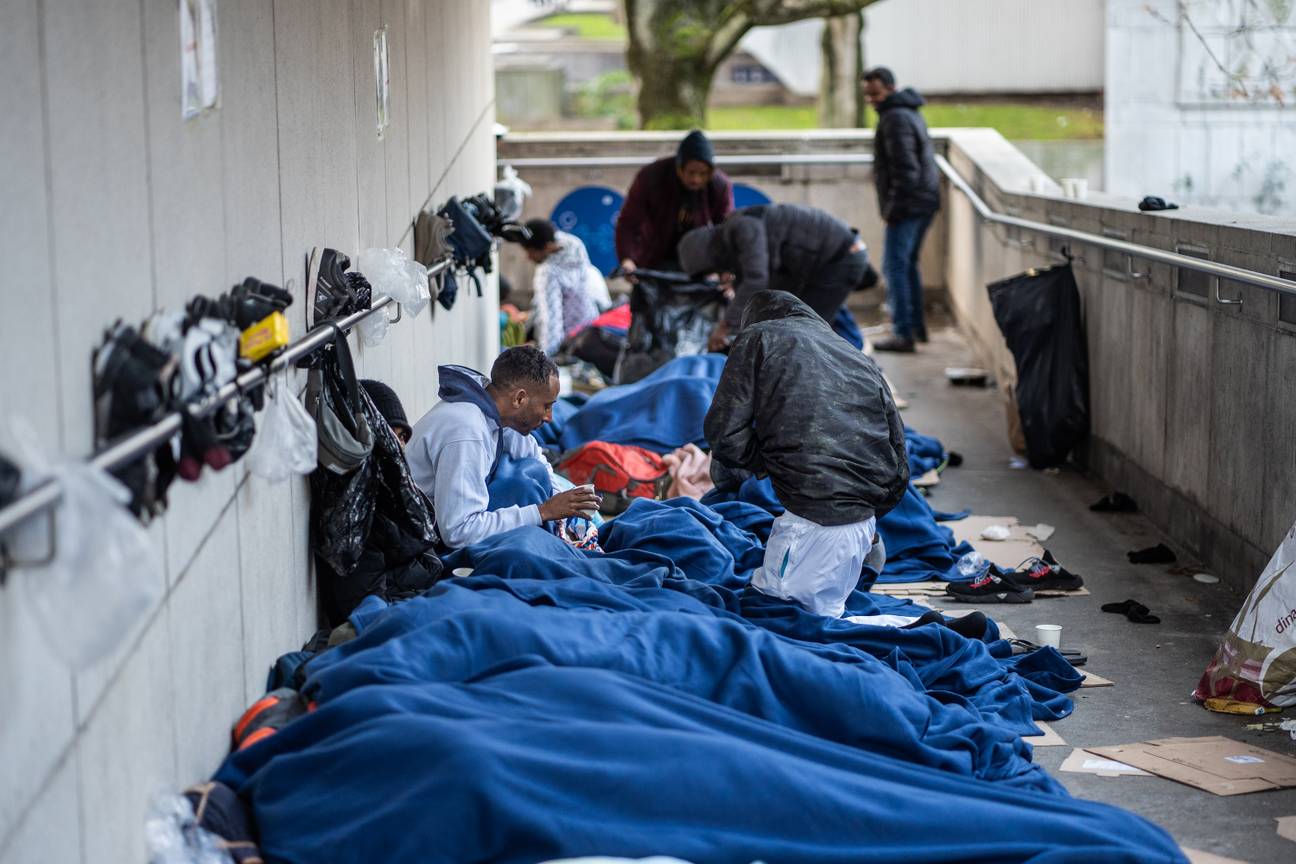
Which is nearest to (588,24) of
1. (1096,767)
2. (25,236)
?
(1096,767)

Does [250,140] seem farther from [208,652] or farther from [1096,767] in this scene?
[1096,767]

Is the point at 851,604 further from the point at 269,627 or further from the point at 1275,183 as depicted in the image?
the point at 1275,183

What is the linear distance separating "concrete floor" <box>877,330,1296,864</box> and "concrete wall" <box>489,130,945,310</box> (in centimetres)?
461

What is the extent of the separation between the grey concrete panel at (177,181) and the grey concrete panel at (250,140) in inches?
4.1

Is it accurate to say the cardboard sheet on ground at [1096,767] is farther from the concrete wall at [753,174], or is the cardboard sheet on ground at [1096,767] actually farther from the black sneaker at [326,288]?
the concrete wall at [753,174]

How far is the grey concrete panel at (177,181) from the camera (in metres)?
3.06

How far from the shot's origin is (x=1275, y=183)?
15.3 m

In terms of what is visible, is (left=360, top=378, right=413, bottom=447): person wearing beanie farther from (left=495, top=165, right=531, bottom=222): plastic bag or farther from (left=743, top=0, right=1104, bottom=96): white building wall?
(left=743, top=0, right=1104, bottom=96): white building wall

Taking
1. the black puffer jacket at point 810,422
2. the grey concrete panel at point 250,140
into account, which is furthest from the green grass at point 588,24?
the grey concrete panel at point 250,140

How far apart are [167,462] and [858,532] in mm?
3056

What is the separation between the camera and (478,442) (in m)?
5.23

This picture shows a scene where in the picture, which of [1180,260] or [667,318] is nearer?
[1180,260]

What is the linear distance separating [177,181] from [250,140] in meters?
0.67

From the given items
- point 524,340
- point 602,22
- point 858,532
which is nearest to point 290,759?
point 858,532
